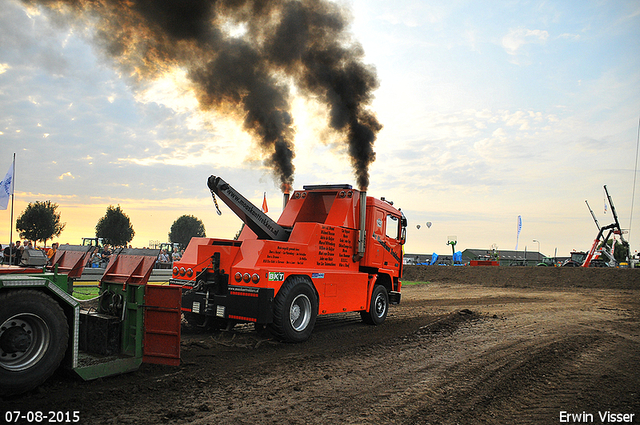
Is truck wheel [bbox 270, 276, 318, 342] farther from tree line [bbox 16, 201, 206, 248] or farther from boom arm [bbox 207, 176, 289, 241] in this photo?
tree line [bbox 16, 201, 206, 248]

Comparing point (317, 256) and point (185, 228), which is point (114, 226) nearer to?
point (185, 228)

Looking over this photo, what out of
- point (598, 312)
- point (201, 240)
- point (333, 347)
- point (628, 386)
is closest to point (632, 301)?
point (598, 312)

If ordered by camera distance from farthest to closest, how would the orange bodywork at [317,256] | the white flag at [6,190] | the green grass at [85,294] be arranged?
1. the white flag at [6,190]
2. the orange bodywork at [317,256]
3. the green grass at [85,294]

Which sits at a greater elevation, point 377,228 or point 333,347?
point 377,228

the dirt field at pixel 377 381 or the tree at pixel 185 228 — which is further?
the tree at pixel 185 228

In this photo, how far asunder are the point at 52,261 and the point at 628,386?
25.2 feet

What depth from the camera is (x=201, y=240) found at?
8.27m

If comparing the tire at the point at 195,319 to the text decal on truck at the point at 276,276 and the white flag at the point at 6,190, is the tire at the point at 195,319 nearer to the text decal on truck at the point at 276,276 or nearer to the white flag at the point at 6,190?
the text decal on truck at the point at 276,276

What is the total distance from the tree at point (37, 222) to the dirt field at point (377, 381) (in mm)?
56942

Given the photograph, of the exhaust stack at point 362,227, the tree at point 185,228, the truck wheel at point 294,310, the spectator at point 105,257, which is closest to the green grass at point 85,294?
the truck wheel at point 294,310

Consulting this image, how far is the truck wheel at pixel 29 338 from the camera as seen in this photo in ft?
13.3

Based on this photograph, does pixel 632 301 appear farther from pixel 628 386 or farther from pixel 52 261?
pixel 52 261

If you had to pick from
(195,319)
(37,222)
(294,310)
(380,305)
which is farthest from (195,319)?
(37,222)

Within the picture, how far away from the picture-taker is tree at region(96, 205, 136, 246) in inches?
2498
